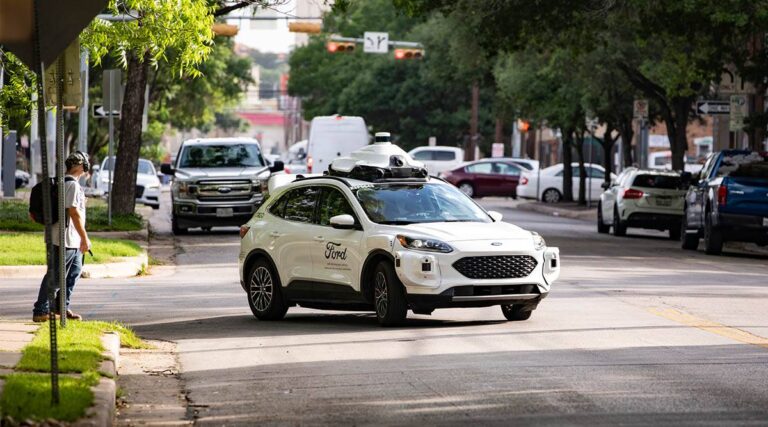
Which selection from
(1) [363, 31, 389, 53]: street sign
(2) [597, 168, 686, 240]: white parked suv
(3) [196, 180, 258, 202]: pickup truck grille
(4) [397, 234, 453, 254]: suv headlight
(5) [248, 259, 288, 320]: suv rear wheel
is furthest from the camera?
(1) [363, 31, 389, 53]: street sign

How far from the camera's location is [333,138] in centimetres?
4306

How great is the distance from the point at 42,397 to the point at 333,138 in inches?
1329

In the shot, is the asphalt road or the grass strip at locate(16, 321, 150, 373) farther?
the grass strip at locate(16, 321, 150, 373)

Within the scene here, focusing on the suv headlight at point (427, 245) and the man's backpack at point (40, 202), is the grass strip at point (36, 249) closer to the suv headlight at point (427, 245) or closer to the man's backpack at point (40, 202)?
the man's backpack at point (40, 202)

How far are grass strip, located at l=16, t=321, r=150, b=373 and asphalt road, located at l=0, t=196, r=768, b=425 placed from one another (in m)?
0.63

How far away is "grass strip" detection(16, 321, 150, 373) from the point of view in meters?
11.2

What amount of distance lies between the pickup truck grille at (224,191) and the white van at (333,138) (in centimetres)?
1041

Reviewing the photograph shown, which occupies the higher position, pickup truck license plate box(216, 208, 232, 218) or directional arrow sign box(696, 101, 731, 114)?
directional arrow sign box(696, 101, 731, 114)

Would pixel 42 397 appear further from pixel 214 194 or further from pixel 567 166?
pixel 567 166

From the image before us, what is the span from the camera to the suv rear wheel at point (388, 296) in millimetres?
15023

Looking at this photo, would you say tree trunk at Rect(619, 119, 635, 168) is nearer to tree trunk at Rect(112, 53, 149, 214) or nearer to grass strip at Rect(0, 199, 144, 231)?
grass strip at Rect(0, 199, 144, 231)

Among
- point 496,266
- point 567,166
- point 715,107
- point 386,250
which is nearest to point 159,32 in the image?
point 386,250

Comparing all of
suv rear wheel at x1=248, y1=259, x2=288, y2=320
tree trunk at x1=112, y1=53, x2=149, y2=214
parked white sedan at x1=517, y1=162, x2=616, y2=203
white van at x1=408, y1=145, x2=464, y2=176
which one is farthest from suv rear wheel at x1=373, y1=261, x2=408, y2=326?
white van at x1=408, y1=145, x2=464, y2=176

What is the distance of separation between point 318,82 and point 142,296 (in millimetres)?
86545
